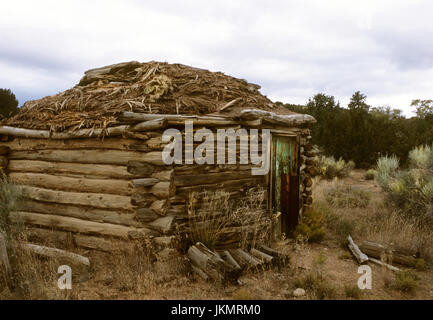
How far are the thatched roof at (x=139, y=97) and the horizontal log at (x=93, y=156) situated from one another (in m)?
0.45

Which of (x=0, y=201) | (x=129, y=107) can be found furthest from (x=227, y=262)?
(x=0, y=201)

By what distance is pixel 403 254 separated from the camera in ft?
18.9

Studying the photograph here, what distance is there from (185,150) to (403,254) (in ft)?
13.8

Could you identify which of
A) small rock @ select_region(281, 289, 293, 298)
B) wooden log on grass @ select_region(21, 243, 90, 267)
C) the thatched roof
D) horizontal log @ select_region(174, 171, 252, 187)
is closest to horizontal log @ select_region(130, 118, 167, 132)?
the thatched roof

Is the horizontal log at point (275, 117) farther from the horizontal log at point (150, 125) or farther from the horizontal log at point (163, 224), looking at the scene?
the horizontal log at point (163, 224)

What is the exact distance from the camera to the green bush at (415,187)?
723cm

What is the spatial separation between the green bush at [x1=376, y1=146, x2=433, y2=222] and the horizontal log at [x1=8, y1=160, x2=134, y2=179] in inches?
247

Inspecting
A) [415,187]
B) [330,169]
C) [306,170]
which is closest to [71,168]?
[306,170]

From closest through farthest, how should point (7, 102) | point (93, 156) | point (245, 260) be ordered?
point (245, 260) < point (93, 156) < point (7, 102)

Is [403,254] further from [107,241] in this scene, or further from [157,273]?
[107,241]

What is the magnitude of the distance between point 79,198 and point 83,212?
0.83 ft

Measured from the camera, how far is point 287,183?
22.8 feet

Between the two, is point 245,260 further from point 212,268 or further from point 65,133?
point 65,133

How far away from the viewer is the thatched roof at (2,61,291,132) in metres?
5.55
